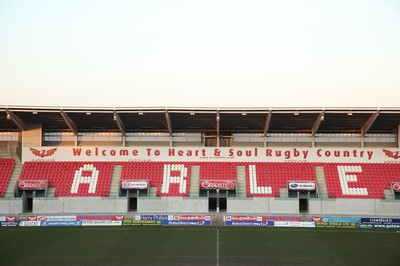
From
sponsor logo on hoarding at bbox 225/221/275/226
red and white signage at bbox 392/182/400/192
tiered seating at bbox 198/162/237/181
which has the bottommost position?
sponsor logo on hoarding at bbox 225/221/275/226

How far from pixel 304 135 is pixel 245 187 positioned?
9516 millimetres

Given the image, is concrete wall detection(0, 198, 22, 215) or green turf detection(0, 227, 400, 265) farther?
concrete wall detection(0, 198, 22, 215)

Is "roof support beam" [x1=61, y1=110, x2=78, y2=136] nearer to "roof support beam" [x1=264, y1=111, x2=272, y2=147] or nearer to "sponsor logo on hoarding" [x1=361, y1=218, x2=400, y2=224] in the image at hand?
"roof support beam" [x1=264, y1=111, x2=272, y2=147]

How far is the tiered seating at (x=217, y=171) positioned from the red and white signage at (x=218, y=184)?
119cm

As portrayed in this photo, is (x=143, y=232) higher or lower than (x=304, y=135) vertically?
lower

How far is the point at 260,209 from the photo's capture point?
41.4 m

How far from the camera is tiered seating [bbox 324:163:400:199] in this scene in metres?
42.2

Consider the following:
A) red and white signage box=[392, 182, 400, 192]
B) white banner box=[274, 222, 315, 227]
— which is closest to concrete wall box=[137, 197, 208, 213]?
white banner box=[274, 222, 315, 227]

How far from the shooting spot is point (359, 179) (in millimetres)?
43844

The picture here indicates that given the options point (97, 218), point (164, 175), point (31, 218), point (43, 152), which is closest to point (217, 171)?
point (164, 175)

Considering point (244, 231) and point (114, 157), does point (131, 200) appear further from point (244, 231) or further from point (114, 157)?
point (244, 231)

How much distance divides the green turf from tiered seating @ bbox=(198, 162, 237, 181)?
31.6 ft

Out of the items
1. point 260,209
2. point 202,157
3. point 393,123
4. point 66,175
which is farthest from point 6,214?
point 393,123

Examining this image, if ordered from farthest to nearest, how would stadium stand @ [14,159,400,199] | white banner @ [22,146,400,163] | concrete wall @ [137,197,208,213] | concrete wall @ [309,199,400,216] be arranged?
white banner @ [22,146,400,163] → stadium stand @ [14,159,400,199] → concrete wall @ [137,197,208,213] → concrete wall @ [309,199,400,216]
